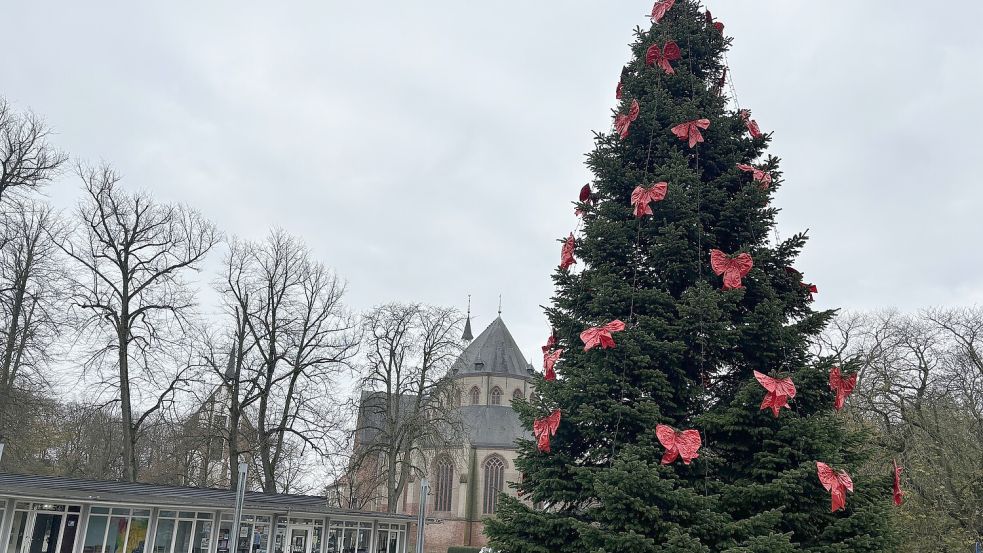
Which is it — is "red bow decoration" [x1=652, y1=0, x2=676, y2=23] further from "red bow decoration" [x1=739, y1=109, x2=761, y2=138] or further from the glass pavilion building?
the glass pavilion building

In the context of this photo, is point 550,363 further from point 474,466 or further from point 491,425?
point 491,425

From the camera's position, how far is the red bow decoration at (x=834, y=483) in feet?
28.2

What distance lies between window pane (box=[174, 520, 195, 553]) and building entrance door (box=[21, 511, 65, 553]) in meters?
3.17

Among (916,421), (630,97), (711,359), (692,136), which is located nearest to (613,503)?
→ (711,359)

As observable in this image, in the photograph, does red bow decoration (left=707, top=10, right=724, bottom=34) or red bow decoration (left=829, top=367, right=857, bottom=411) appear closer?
red bow decoration (left=829, top=367, right=857, bottom=411)

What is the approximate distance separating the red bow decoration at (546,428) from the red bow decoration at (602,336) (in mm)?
1065

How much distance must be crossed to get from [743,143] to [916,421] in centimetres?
1332

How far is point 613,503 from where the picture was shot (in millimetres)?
8703

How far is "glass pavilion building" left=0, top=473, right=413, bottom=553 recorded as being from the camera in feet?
56.1

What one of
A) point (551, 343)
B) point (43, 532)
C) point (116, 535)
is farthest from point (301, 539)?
point (551, 343)

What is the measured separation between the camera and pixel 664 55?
40.8 feet

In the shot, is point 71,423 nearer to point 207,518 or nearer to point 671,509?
point 207,518

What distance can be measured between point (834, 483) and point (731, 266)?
316cm

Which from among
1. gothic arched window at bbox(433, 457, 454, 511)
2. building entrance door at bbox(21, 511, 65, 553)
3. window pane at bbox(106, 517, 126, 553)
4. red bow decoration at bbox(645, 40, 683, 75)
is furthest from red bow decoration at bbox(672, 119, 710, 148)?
gothic arched window at bbox(433, 457, 454, 511)
